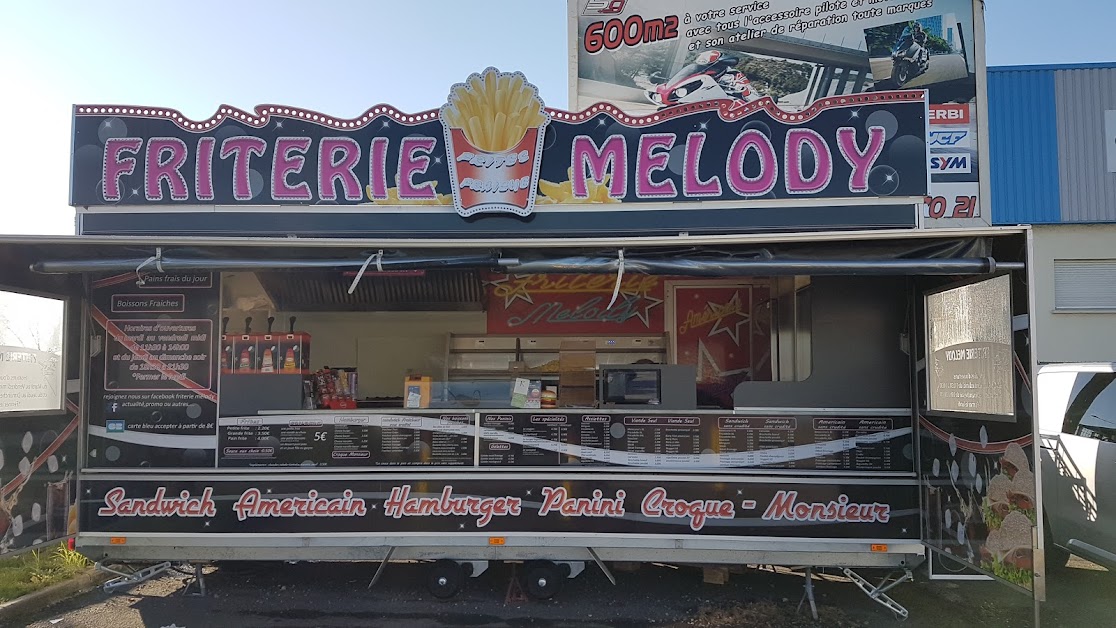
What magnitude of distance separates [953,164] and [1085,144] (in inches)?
132

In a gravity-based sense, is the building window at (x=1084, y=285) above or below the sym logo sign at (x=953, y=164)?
below

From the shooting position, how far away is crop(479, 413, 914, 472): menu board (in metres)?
5.57

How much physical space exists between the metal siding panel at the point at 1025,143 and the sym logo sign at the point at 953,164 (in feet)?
6.62

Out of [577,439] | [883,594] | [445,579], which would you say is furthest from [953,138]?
[445,579]

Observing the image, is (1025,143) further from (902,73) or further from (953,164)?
(902,73)

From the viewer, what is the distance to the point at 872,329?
5.75 m

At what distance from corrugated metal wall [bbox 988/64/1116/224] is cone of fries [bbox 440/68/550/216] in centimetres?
1098

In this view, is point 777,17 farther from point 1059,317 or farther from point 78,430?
point 78,430

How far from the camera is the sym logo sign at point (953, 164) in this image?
11984 mm

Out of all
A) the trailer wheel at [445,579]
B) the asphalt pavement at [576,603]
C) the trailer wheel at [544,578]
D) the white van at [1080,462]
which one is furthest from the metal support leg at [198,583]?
the white van at [1080,462]

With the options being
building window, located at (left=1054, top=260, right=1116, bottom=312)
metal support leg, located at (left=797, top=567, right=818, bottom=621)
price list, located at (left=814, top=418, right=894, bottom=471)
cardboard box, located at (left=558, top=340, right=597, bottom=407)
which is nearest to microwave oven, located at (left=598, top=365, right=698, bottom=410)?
price list, located at (left=814, top=418, right=894, bottom=471)

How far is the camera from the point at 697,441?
18.5 feet

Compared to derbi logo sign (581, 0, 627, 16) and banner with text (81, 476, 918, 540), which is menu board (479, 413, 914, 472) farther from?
derbi logo sign (581, 0, 627, 16)

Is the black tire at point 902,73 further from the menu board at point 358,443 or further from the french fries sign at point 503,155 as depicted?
the menu board at point 358,443
